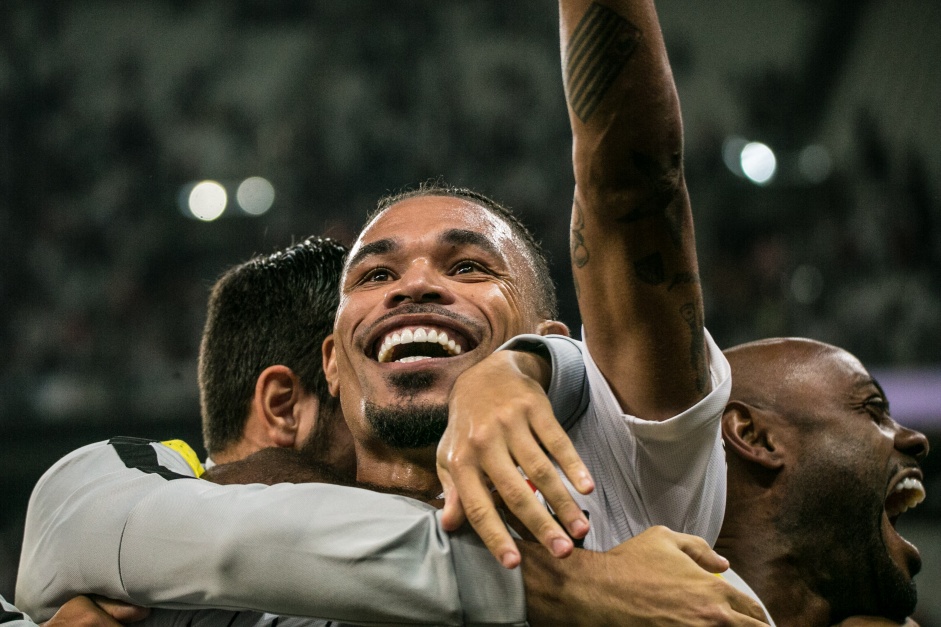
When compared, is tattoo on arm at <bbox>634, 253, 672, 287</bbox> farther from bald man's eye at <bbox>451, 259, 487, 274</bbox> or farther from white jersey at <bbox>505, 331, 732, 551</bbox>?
bald man's eye at <bbox>451, 259, 487, 274</bbox>

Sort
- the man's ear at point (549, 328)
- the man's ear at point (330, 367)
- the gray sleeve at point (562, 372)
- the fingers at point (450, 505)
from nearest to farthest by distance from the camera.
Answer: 1. the fingers at point (450, 505)
2. the gray sleeve at point (562, 372)
3. the man's ear at point (549, 328)
4. the man's ear at point (330, 367)

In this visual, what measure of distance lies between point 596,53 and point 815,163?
332 inches

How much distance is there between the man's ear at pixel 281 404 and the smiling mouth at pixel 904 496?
5.65 ft

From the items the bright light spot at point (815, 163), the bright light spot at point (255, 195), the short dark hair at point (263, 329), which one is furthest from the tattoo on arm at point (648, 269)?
the bright light spot at point (255, 195)

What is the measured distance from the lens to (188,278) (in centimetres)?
912

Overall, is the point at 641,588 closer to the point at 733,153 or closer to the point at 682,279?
the point at 682,279

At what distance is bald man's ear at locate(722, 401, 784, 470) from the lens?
259 centimetres

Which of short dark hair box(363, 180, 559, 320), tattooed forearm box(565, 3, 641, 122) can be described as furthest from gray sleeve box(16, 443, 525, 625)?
short dark hair box(363, 180, 559, 320)

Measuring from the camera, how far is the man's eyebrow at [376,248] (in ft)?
7.86

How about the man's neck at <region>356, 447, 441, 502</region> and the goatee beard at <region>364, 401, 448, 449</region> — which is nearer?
the goatee beard at <region>364, 401, 448, 449</region>

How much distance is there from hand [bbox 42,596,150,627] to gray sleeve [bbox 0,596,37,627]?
62 mm

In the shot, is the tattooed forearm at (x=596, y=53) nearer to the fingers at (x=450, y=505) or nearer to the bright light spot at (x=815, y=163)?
the fingers at (x=450, y=505)

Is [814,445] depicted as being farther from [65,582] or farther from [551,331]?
[65,582]

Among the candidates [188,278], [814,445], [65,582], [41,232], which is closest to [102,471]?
[65,582]
